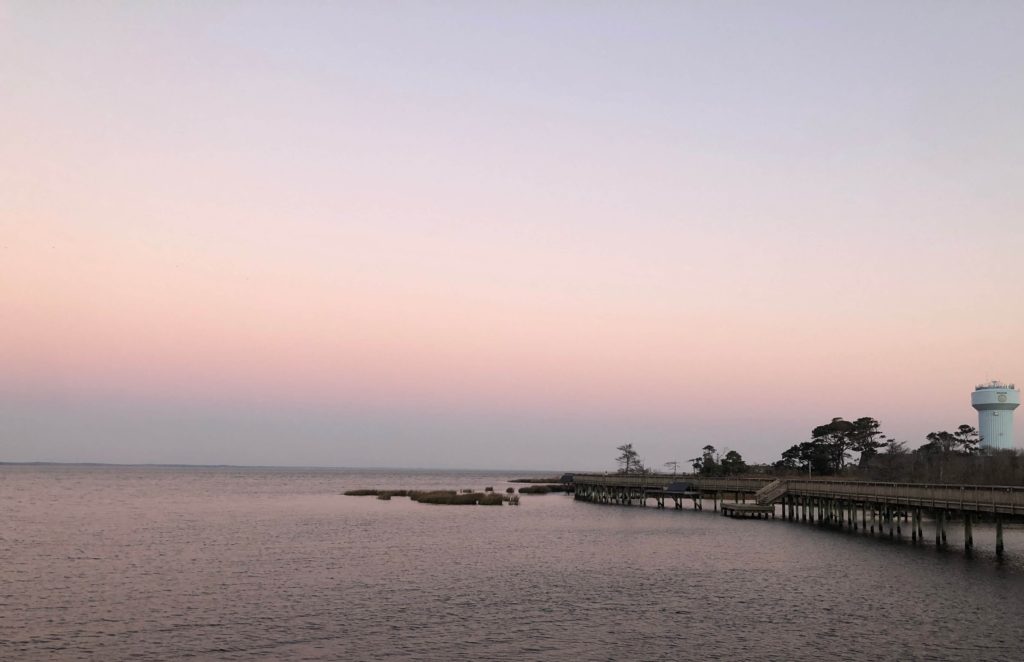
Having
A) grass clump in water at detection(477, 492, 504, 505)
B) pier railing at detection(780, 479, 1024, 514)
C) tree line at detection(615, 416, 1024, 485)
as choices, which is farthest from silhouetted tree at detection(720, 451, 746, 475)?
pier railing at detection(780, 479, 1024, 514)

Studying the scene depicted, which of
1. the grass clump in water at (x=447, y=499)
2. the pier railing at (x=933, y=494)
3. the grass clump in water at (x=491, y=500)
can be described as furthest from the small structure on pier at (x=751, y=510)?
the grass clump in water at (x=447, y=499)

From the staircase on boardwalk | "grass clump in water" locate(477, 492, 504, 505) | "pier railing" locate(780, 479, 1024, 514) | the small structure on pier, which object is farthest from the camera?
"grass clump in water" locate(477, 492, 504, 505)

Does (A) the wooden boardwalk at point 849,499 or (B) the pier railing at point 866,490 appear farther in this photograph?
(A) the wooden boardwalk at point 849,499

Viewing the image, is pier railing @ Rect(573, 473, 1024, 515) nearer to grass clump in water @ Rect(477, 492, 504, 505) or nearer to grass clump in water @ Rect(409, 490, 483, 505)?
grass clump in water @ Rect(477, 492, 504, 505)

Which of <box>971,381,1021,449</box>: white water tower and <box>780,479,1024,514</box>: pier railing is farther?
<box>971,381,1021,449</box>: white water tower

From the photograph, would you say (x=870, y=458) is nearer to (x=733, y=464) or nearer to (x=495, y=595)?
(x=733, y=464)

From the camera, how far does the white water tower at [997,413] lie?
134750mm

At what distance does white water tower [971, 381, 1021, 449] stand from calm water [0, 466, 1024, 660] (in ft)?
267

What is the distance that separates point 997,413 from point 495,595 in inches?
5201

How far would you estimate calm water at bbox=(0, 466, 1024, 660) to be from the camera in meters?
26.8

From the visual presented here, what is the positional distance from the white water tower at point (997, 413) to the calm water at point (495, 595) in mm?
81358

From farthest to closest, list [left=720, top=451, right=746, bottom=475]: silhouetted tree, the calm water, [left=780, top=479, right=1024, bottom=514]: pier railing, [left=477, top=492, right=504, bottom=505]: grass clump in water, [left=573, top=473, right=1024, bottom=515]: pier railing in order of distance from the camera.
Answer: [left=720, top=451, right=746, bottom=475]: silhouetted tree, [left=477, top=492, right=504, bottom=505]: grass clump in water, [left=573, top=473, right=1024, bottom=515]: pier railing, [left=780, top=479, right=1024, bottom=514]: pier railing, the calm water

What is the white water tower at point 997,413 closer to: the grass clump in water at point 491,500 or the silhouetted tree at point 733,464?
the silhouetted tree at point 733,464

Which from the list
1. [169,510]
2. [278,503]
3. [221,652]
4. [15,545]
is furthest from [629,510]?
[221,652]
